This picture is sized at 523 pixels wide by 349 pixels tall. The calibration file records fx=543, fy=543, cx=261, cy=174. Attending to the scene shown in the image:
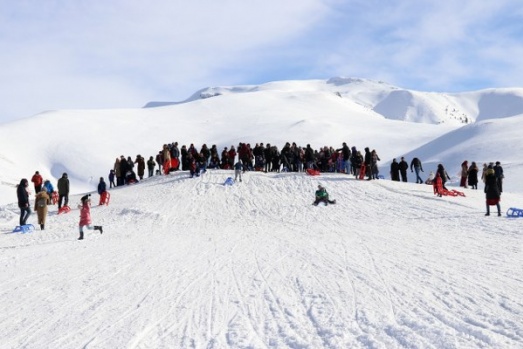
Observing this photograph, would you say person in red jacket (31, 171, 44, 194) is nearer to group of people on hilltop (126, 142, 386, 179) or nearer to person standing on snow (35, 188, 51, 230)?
group of people on hilltop (126, 142, 386, 179)

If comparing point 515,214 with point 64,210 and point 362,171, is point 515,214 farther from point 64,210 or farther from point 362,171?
point 64,210

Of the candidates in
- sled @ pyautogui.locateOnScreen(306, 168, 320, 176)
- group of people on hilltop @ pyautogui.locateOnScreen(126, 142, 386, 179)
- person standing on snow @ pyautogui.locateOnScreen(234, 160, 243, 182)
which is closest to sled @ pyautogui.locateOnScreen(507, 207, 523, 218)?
group of people on hilltop @ pyautogui.locateOnScreen(126, 142, 386, 179)

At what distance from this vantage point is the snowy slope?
6109mm

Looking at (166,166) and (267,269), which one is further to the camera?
(166,166)

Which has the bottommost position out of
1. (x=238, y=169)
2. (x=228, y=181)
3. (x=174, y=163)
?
(x=228, y=181)

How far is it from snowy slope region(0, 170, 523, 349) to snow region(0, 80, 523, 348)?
3 cm

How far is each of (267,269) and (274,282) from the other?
1.13 meters

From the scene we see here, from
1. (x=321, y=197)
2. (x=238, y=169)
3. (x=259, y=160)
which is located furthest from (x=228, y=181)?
(x=321, y=197)

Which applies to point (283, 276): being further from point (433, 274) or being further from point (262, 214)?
point (262, 214)

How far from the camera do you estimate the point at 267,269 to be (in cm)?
991

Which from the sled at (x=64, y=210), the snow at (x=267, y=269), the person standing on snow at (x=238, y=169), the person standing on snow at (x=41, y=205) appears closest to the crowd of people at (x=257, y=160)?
the person standing on snow at (x=238, y=169)

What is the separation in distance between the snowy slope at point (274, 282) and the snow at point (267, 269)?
0.03 metres

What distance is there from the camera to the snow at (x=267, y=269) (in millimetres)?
6207

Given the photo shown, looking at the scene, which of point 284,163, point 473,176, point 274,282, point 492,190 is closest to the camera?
point 274,282
